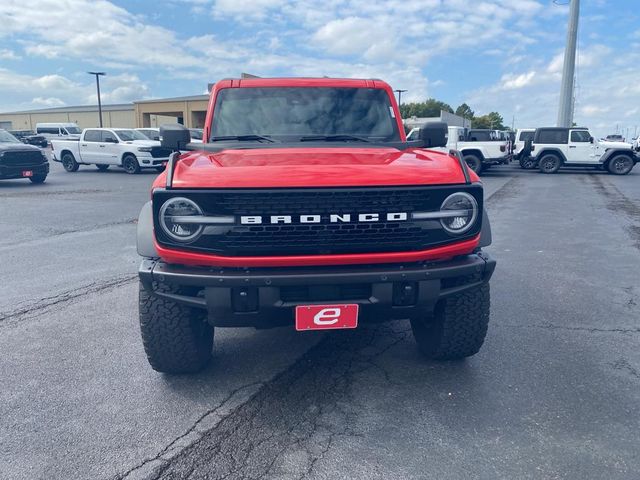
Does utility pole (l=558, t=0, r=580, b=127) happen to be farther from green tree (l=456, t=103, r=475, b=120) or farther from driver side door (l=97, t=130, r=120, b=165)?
green tree (l=456, t=103, r=475, b=120)

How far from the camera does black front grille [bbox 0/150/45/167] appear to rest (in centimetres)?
1450

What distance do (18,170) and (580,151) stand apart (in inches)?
803

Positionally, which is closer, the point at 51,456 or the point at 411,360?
the point at 51,456

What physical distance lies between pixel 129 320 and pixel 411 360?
247 cm

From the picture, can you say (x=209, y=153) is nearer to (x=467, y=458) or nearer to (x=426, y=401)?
(x=426, y=401)

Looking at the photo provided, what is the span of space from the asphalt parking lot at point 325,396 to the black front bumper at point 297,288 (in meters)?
0.60

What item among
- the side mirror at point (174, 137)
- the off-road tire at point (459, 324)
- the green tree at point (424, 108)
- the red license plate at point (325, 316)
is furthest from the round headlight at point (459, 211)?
the green tree at point (424, 108)

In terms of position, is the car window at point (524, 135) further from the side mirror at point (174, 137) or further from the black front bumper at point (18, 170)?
the side mirror at point (174, 137)

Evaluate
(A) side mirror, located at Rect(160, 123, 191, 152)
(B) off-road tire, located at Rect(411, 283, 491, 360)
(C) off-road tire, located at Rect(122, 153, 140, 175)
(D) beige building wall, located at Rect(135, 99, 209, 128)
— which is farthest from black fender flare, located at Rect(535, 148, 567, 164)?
(D) beige building wall, located at Rect(135, 99, 209, 128)

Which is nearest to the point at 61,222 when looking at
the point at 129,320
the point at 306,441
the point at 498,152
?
the point at 129,320

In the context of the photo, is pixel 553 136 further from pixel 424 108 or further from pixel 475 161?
pixel 424 108

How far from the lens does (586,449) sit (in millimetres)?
2578

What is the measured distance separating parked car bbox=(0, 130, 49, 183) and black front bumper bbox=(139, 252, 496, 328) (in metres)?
14.3

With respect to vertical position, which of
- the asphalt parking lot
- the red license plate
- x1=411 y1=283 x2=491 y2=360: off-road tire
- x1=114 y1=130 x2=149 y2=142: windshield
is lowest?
the asphalt parking lot
